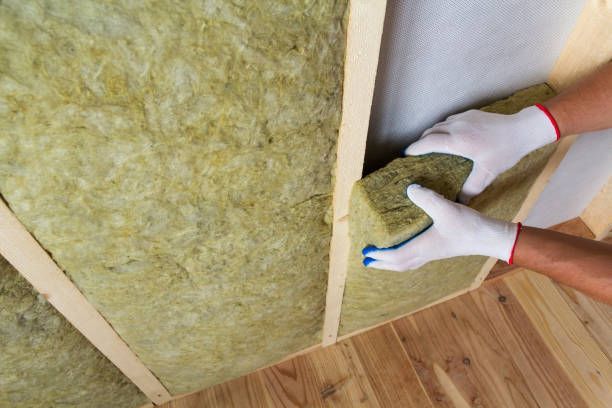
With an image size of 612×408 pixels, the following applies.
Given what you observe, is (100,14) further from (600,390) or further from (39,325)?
(600,390)

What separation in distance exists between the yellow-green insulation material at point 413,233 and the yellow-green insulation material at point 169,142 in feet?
0.30

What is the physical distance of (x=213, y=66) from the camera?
0.53 metres

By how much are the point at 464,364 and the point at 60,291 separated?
1.10m

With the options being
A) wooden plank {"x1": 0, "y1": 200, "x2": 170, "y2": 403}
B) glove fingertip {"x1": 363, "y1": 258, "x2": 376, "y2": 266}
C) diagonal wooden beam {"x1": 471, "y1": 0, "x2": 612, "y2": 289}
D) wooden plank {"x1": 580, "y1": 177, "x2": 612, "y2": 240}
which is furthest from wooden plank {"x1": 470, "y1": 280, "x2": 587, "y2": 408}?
wooden plank {"x1": 0, "y1": 200, "x2": 170, "y2": 403}

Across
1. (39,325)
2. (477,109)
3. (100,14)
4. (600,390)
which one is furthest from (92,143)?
(600,390)

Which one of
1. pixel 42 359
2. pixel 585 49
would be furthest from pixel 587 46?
pixel 42 359

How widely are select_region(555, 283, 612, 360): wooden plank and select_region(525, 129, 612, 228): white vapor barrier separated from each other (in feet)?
0.82

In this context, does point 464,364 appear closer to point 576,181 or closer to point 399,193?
point 576,181

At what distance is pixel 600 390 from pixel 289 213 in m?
1.13

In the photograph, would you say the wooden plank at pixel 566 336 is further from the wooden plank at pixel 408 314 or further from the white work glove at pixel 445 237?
the white work glove at pixel 445 237

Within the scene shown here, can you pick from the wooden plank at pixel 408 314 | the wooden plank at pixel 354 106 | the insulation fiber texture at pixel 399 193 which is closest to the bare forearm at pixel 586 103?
the insulation fiber texture at pixel 399 193

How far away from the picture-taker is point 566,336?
1392 mm

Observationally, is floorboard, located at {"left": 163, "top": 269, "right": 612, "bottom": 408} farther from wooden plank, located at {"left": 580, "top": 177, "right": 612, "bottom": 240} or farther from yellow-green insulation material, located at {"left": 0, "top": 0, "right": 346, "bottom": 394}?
yellow-green insulation material, located at {"left": 0, "top": 0, "right": 346, "bottom": 394}

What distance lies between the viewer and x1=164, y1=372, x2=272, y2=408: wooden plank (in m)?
1.28
